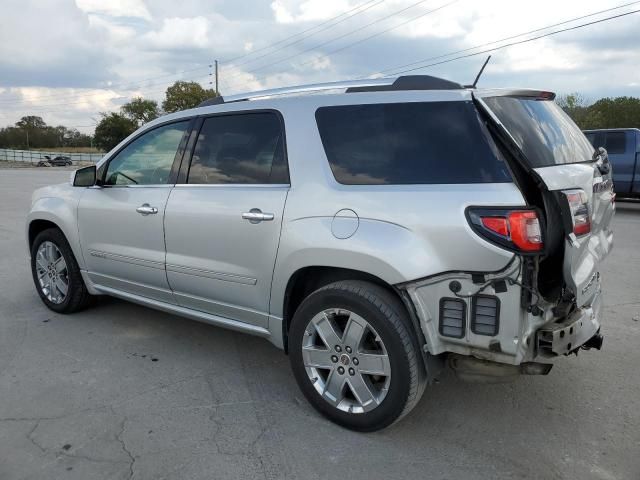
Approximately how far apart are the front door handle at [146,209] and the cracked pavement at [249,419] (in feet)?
3.54

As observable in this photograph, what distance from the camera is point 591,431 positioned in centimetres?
303

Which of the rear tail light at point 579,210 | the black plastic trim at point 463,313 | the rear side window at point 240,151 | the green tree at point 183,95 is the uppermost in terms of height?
the green tree at point 183,95

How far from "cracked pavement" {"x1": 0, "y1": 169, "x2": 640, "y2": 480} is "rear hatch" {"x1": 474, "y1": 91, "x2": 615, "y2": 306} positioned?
773mm

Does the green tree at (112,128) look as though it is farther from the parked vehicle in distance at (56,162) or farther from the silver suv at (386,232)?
the silver suv at (386,232)

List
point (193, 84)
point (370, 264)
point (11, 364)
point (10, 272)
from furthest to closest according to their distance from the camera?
point (193, 84) < point (10, 272) < point (11, 364) < point (370, 264)

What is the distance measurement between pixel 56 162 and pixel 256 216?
63.0 metres

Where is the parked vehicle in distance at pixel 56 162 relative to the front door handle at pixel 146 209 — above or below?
below

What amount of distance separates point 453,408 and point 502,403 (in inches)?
12.8

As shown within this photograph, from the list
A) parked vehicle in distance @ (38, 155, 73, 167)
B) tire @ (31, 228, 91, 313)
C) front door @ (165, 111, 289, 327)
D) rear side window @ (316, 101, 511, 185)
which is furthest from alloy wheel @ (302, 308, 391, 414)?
parked vehicle in distance @ (38, 155, 73, 167)

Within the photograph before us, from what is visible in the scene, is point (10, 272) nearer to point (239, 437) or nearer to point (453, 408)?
point (239, 437)

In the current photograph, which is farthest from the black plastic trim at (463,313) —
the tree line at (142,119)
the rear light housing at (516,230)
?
the tree line at (142,119)

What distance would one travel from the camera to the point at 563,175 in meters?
2.71

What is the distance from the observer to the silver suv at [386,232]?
8.55 feet

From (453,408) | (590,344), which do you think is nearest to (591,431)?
(590,344)
